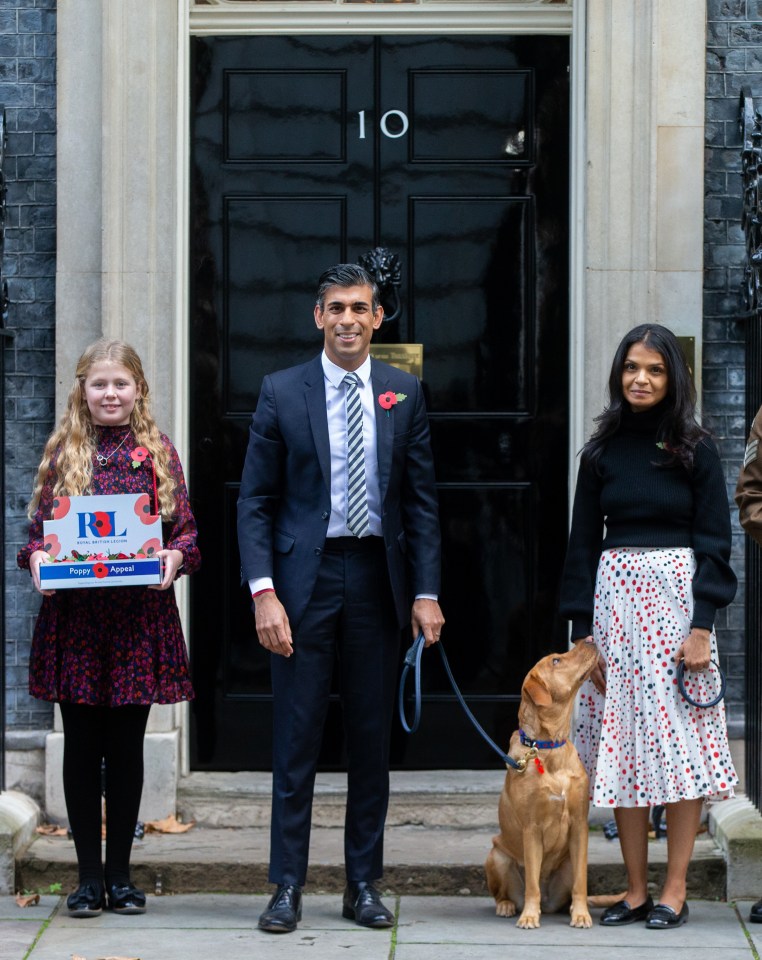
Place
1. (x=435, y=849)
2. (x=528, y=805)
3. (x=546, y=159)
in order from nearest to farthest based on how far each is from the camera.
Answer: (x=528, y=805) → (x=435, y=849) → (x=546, y=159)

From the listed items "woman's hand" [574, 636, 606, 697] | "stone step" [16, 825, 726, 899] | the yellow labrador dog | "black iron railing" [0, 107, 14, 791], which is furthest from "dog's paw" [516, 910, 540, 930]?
"black iron railing" [0, 107, 14, 791]

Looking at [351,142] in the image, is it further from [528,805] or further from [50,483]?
[528,805]

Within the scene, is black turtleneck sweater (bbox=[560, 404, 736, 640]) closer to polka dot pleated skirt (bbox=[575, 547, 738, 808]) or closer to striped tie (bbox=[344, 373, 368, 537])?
polka dot pleated skirt (bbox=[575, 547, 738, 808])

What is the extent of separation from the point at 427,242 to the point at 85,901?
9.55ft

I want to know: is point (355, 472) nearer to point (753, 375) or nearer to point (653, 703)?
point (653, 703)

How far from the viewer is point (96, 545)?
200 inches

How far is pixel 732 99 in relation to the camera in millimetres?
6324

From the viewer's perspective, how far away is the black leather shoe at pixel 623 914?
17.2 ft

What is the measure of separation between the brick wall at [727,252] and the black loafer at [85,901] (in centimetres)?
254

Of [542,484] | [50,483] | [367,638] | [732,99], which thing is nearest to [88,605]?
[50,483]

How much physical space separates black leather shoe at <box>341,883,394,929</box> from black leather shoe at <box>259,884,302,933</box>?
179 millimetres

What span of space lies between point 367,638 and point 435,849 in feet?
4.08

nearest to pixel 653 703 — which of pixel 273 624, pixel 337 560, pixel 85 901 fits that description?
pixel 337 560

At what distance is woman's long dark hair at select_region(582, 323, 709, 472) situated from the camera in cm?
517
